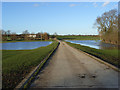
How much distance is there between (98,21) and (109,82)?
145 feet

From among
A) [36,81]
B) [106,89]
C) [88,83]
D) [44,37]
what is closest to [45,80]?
[36,81]

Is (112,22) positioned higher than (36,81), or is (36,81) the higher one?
(112,22)

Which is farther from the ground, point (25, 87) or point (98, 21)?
point (98, 21)

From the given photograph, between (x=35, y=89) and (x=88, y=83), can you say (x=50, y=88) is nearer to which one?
(x=35, y=89)

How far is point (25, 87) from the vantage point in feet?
13.8

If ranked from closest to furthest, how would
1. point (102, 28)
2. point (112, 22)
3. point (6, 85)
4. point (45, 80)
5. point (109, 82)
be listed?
point (6, 85) → point (109, 82) → point (45, 80) → point (112, 22) → point (102, 28)

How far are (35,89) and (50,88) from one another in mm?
558

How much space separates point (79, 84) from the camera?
4.51m

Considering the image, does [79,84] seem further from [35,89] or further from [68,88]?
[35,89]

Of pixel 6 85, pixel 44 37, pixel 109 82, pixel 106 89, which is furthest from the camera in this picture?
pixel 44 37

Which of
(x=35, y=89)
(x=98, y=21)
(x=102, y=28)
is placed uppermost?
(x=98, y=21)

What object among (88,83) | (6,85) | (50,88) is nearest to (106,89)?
(88,83)

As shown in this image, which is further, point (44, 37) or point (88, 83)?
point (44, 37)

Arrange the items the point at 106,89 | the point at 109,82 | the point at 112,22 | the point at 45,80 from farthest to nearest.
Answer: the point at 112,22 < the point at 45,80 < the point at 109,82 < the point at 106,89
